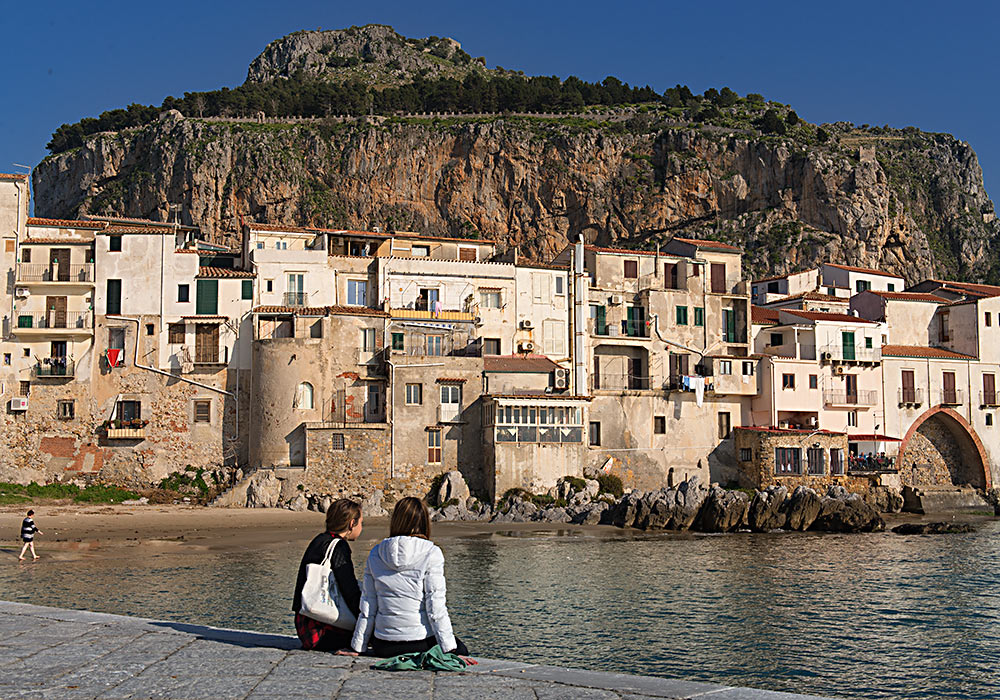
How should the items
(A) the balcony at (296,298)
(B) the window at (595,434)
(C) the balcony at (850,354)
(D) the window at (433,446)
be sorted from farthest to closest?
(C) the balcony at (850,354) < (B) the window at (595,434) < (A) the balcony at (296,298) < (D) the window at (433,446)

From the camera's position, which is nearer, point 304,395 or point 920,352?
point 304,395

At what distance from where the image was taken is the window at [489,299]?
170 ft

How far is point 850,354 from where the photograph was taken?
A: 56938 mm

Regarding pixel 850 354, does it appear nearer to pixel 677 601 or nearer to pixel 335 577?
pixel 677 601

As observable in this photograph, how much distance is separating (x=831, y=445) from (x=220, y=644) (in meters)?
47.6

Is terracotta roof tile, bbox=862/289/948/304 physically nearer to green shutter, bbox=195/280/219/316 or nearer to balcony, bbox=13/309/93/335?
green shutter, bbox=195/280/219/316

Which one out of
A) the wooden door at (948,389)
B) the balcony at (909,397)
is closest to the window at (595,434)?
the balcony at (909,397)

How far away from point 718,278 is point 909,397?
13.8 meters

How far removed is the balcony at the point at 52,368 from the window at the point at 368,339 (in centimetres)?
1452

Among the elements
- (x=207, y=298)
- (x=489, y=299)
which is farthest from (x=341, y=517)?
(x=489, y=299)

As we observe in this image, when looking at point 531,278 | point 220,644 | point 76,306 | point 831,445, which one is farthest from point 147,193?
point 220,644

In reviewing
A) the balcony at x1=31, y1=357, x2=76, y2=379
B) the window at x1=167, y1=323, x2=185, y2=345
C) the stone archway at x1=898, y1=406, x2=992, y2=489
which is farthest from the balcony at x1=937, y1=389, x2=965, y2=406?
the balcony at x1=31, y1=357, x2=76, y2=379

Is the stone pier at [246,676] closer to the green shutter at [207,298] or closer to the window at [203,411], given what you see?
the window at [203,411]

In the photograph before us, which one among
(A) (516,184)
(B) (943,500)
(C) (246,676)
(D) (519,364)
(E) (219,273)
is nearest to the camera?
(C) (246,676)
